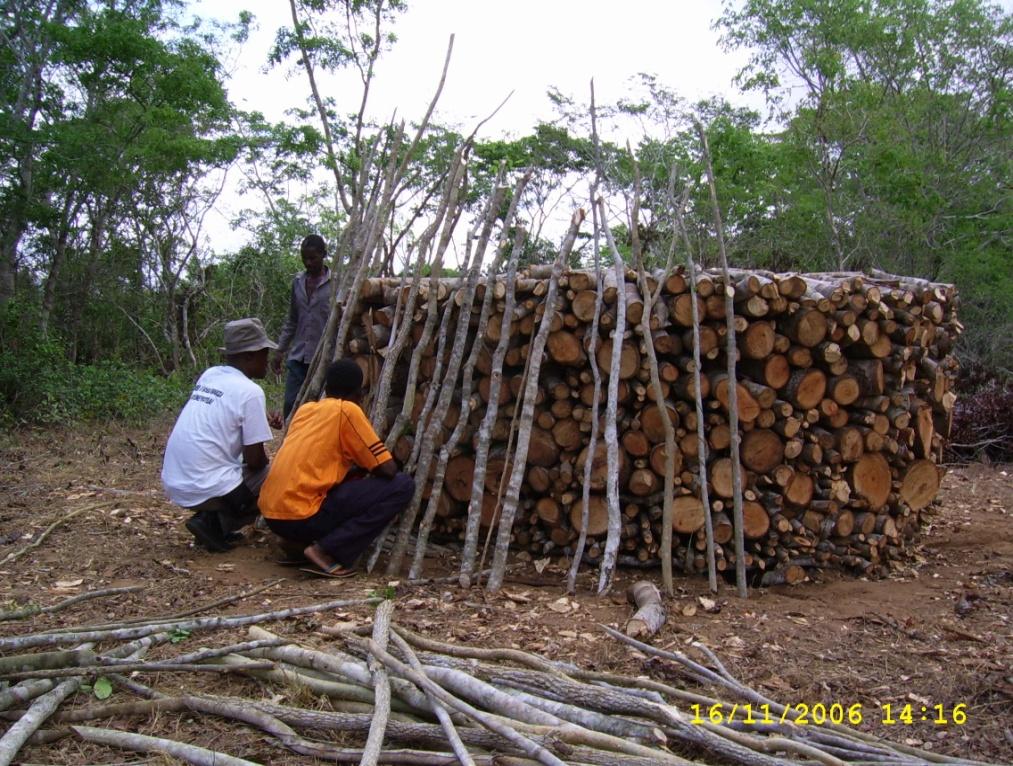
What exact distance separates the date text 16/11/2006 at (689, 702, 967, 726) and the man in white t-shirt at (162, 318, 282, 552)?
2.88 meters

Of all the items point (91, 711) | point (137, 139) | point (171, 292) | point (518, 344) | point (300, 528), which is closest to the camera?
point (91, 711)

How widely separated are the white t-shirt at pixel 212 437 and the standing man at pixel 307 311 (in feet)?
3.33

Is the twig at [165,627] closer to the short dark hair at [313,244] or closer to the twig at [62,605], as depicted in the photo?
the twig at [62,605]

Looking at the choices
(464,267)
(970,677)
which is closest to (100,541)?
(464,267)

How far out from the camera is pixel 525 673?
110 inches

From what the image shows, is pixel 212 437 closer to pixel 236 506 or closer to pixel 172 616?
pixel 236 506

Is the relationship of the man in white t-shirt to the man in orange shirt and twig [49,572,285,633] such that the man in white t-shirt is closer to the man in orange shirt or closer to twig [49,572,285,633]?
the man in orange shirt

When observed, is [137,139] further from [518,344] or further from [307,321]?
[518,344]

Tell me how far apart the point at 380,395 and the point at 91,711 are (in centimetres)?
235

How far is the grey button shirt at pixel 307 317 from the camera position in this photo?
568 centimetres

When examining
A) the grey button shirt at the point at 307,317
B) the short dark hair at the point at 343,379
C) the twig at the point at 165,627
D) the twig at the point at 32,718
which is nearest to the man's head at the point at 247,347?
the short dark hair at the point at 343,379

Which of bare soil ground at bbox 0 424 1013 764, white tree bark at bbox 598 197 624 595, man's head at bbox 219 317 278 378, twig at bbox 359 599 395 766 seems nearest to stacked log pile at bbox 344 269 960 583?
white tree bark at bbox 598 197 624 595

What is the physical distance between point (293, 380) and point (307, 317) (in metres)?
0.47

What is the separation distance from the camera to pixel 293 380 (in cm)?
583
